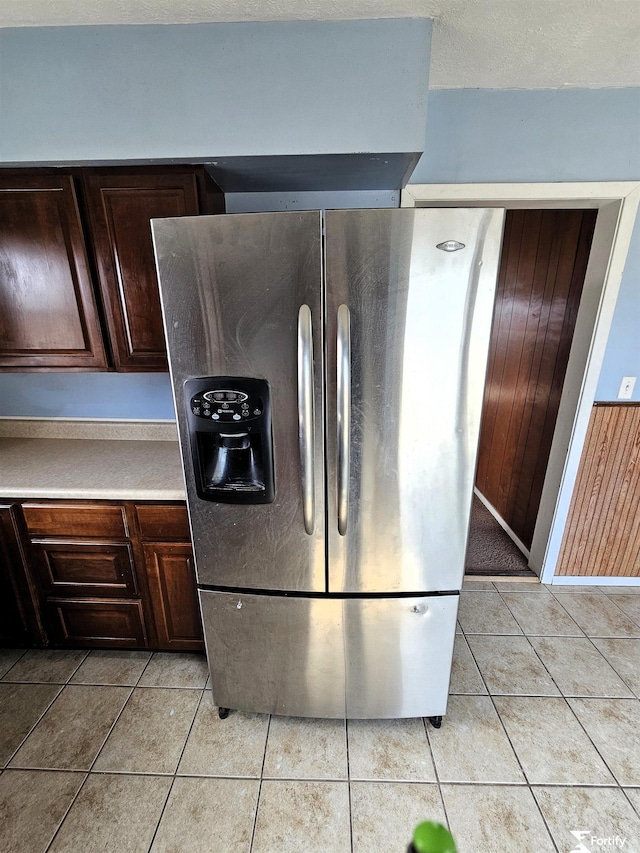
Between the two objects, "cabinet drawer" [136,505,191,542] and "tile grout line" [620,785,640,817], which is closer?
"tile grout line" [620,785,640,817]

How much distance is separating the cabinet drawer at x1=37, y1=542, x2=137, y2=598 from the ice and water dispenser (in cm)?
69

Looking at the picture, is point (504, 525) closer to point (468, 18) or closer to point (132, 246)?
point (468, 18)

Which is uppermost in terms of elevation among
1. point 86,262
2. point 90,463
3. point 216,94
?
point 216,94

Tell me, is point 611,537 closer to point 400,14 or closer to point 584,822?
point 584,822

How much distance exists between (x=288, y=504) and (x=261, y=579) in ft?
1.06

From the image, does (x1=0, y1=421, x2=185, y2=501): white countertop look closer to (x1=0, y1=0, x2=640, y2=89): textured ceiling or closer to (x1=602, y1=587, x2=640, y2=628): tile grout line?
(x1=0, y1=0, x2=640, y2=89): textured ceiling

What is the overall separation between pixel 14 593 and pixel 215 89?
218 centimetres

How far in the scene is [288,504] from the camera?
134cm

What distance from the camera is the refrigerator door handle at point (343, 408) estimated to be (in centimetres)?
116

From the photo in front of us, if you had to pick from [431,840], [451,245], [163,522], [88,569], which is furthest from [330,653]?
[451,245]

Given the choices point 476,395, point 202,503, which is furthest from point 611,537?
point 202,503

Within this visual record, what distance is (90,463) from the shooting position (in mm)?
1896

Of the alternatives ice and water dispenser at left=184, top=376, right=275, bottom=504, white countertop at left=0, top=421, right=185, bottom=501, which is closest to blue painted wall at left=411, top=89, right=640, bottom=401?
ice and water dispenser at left=184, top=376, right=275, bottom=504

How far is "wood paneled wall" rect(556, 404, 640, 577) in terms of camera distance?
218cm
